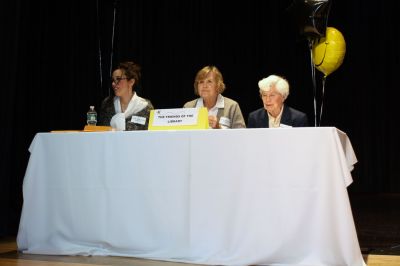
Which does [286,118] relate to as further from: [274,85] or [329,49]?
[329,49]

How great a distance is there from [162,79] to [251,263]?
4500 mm

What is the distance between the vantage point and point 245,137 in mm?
2512

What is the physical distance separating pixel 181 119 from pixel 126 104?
3.09 feet

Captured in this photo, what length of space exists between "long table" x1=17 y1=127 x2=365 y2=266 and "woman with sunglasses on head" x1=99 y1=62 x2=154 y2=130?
25.5 inches

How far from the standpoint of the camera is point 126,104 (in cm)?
360

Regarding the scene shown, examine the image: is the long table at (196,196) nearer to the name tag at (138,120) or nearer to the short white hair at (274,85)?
the name tag at (138,120)

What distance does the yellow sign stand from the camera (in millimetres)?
2719

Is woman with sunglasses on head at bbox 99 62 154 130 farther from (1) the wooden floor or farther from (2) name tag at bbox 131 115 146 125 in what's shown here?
(1) the wooden floor

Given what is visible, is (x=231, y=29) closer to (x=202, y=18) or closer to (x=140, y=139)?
(x=202, y=18)

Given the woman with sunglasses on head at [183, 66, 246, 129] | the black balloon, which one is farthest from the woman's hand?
the black balloon

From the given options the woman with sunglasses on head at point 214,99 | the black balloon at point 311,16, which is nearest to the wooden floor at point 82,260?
the woman with sunglasses on head at point 214,99

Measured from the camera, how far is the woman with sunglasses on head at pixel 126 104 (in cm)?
348

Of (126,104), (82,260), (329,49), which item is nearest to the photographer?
(82,260)

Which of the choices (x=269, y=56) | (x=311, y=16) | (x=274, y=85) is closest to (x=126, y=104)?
(x=274, y=85)
